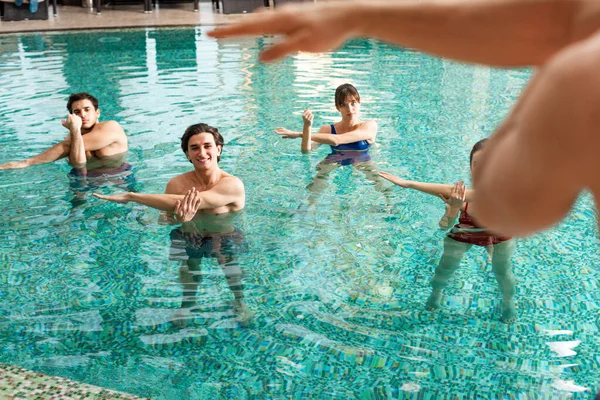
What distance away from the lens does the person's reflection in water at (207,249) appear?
4.13 metres

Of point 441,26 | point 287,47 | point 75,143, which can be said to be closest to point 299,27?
point 287,47

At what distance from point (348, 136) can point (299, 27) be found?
210 inches

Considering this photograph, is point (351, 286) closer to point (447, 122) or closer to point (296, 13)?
point (296, 13)

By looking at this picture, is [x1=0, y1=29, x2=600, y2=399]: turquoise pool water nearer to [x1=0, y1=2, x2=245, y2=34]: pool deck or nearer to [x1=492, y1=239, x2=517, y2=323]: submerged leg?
[x1=492, y1=239, x2=517, y2=323]: submerged leg

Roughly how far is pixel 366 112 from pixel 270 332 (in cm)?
489

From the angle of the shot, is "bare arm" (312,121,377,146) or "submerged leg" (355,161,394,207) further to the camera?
"bare arm" (312,121,377,146)

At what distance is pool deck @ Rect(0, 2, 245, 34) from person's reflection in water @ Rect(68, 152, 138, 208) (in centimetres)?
944

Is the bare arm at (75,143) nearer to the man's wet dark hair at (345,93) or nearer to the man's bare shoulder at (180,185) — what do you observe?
the man's bare shoulder at (180,185)

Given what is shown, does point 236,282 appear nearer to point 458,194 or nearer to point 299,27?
point 458,194

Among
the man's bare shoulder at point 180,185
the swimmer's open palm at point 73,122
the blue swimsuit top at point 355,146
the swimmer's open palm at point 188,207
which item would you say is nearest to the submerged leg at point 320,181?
the blue swimsuit top at point 355,146

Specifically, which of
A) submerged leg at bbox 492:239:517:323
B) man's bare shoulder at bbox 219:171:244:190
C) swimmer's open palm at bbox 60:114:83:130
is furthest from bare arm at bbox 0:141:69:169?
submerged leg at bbox 492:239:517:323

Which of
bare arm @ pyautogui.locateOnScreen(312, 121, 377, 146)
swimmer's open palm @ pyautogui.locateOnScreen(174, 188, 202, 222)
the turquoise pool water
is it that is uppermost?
bare arm @ pyautogui.locateOnScreen(312, 121, 377, 146)

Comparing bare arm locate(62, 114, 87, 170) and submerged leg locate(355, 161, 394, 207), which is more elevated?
bare arm locate(62, 114, 87, 170)

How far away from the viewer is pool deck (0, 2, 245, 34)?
1520 cm
